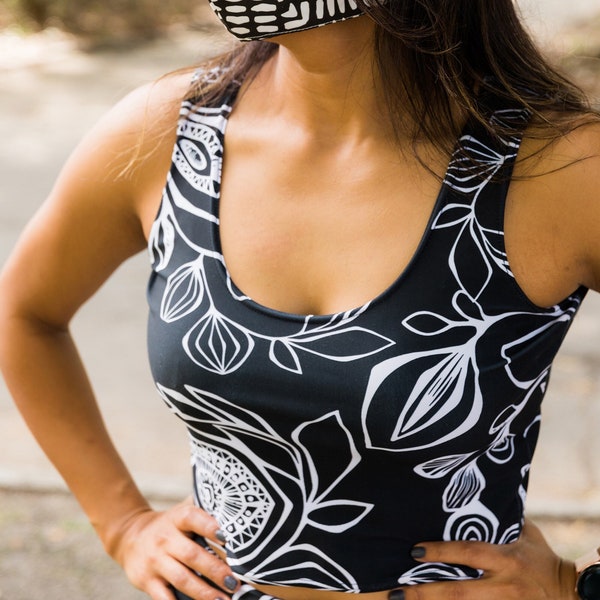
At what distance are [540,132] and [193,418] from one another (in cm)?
68

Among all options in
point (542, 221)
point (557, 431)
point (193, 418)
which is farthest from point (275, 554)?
point (557, 431)

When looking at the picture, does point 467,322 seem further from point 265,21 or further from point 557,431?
point 557,431

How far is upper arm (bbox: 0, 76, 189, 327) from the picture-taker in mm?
1661

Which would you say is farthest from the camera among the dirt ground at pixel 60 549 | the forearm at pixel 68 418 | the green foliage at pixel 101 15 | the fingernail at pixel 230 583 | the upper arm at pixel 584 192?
the green foliage at pixel 101 15

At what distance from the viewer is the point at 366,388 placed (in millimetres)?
1373

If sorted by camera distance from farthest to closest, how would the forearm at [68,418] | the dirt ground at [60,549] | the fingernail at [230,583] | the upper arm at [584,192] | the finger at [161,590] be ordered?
the dirt ground at [60,549] → the forearm at [68,418] → the finger at [161,590] → the fingernail at [230,583] → the upper arm at [584,192]

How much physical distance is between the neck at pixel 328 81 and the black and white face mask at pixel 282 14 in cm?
4

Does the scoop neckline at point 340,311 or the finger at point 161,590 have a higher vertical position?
the scoop neckline at point 340,311

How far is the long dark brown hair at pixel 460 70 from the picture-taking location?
4.62 ft

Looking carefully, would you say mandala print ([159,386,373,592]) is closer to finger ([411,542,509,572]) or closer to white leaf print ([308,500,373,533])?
white leaf print ([308,500,373,533])

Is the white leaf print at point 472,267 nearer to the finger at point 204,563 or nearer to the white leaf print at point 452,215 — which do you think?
the white leaf print at point 452,215

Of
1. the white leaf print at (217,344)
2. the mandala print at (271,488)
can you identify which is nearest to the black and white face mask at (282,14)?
the white leaf print at (217,344)

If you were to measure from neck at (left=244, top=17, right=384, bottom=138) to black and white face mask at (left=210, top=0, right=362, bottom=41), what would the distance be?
1.5 inches

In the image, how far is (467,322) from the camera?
139cm
